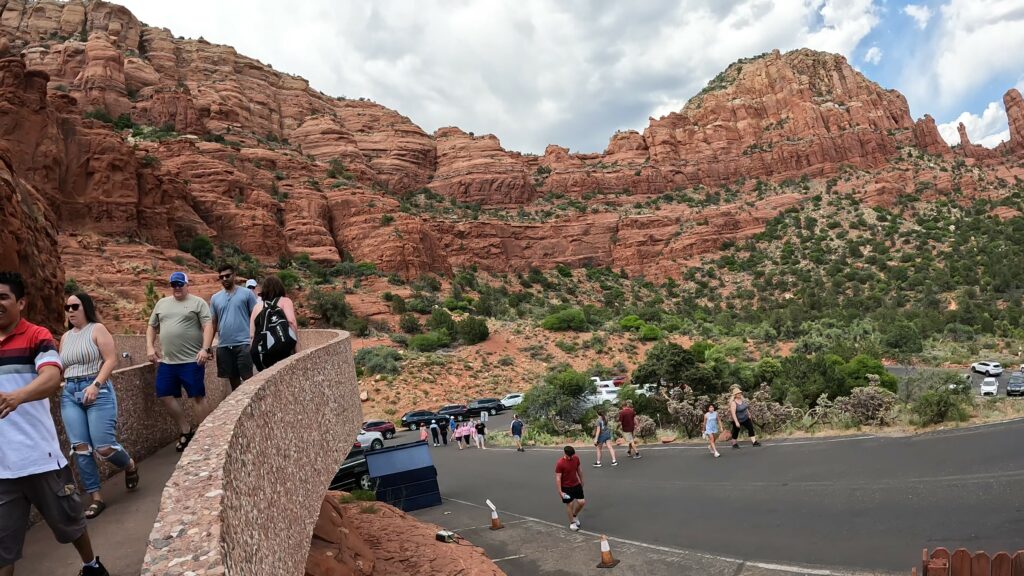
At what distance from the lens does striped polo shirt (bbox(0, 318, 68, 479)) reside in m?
3.41

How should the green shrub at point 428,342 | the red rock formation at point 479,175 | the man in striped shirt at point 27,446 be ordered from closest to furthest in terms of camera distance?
the man in striped shirt at point 27,446
the green shrub at point 428,342
the red rock formation at point 479,175

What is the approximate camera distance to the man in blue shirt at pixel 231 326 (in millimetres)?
6824

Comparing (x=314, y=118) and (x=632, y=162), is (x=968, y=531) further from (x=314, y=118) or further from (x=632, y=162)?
(x=632, y=162)

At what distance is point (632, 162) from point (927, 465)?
8931 cm

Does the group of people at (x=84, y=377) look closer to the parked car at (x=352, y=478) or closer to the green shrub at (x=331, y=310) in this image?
the parked car at (x=352, y=478)

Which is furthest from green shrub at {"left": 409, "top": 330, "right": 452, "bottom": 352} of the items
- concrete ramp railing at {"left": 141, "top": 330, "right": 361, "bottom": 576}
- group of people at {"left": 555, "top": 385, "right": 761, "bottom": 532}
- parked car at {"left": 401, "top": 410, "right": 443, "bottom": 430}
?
concrete ramp railing at {"left": 141, "top": 330, "right": 361, "bottom": 576}

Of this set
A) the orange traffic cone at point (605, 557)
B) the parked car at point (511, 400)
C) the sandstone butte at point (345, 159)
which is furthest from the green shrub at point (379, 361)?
Result: the orange traffic cone at point (605, 557)

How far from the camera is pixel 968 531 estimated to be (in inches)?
297

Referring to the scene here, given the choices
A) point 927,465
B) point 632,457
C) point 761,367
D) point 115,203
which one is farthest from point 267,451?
point 115,203

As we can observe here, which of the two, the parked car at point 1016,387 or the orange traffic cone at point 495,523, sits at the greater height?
the orange traffic cone at point 495,523

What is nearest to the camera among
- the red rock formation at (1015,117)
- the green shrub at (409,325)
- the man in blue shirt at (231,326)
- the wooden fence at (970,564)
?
the wooden fence at (970,564)

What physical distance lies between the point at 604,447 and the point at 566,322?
2678 cm

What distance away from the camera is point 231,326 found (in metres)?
6.83

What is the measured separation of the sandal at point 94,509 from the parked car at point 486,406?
25265mm
